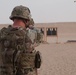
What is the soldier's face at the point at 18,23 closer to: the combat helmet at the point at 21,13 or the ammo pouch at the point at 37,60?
the combat helmet at the point at 21,13

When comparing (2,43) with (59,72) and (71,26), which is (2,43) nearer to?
(59,72)

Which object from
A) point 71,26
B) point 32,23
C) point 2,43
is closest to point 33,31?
point 32,23

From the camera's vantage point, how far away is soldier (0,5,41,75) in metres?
3.37

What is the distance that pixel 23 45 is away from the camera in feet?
11.1

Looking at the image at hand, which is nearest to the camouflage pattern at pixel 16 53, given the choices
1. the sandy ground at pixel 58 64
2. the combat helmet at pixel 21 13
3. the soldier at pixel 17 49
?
the soldier at pixel 17 49

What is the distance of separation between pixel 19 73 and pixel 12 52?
9.2 inches

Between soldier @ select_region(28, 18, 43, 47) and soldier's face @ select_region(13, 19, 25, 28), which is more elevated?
soldier's face @ select_region(13, 19, 25, 28)

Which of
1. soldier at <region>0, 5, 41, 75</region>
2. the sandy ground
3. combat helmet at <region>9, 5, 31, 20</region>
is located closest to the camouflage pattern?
soldier at <region>0, 5, 41, 75</region>

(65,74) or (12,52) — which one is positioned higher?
(12,52)

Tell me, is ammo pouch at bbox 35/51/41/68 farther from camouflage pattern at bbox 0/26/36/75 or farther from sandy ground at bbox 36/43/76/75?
sandy ground at bbox 36/43/76/75

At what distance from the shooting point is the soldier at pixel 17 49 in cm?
337

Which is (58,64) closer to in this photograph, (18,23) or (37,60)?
(37,60)

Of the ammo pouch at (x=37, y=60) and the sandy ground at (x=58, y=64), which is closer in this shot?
the ammo pouch at (x=37, y=60)

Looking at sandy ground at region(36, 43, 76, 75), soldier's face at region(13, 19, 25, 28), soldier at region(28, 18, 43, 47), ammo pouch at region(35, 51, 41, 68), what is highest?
soldier's face at region(13, 19, 25, 28)
